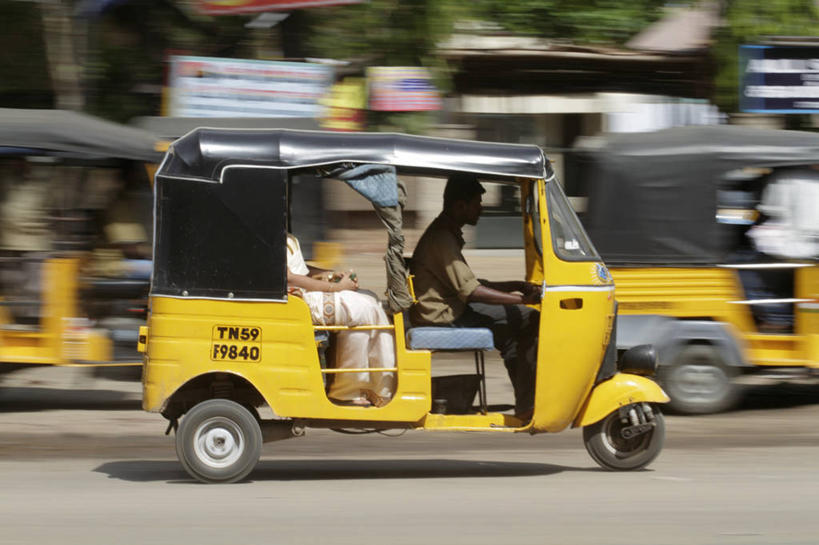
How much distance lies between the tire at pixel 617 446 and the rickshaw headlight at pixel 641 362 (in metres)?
0.25

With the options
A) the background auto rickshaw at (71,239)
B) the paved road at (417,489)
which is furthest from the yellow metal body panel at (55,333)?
the paved road at (417,489)

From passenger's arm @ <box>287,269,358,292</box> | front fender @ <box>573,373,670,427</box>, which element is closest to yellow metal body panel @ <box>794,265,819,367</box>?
front fender @ <box>573,373,670,427</box>

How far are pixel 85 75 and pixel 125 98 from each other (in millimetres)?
725

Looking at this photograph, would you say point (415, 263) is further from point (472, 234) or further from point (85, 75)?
point (85, 75)

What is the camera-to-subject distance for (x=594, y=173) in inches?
411

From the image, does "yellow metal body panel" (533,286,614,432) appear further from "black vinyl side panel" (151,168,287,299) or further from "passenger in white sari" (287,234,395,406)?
"black vinyl side panel" (151,168,287,299)

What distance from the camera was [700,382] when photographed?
9789 mm

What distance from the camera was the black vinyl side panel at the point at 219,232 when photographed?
6652 mm

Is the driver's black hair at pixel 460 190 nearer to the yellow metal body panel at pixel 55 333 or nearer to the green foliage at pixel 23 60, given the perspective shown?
the yellow metal body panel at pixel 55 333

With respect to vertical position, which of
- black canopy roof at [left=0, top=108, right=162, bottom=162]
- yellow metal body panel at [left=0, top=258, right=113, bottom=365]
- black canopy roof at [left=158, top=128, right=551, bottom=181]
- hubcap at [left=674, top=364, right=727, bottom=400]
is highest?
black canopy roof at [left=0, top=108, right=162, bottom=162]

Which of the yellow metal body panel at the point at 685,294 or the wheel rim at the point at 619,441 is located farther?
the yellow metal body panel at the point at 685,294

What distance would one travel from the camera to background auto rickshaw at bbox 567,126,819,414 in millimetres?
9695

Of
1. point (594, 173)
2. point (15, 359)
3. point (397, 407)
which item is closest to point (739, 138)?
point (594, 173)

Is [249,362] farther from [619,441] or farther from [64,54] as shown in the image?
[64,54]
